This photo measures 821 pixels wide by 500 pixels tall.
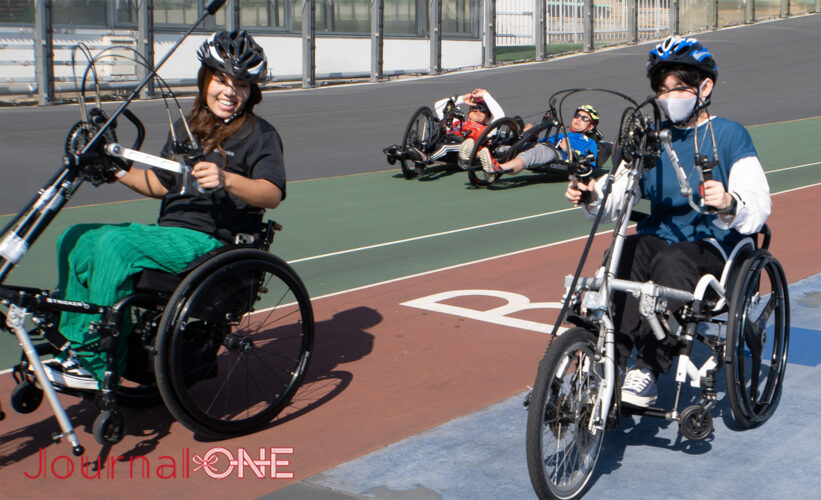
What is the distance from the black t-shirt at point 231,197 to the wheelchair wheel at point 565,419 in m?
1.82

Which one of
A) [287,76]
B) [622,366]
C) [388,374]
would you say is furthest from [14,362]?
[287,76]

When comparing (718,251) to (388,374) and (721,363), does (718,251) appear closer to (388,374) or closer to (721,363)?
(721,363)

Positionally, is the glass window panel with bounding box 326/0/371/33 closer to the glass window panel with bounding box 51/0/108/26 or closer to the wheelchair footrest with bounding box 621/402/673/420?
the glass window panel with bounding box 51/0/108/26

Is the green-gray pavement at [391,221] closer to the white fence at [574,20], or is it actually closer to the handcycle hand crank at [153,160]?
the handcycle hand crank at [153,160]

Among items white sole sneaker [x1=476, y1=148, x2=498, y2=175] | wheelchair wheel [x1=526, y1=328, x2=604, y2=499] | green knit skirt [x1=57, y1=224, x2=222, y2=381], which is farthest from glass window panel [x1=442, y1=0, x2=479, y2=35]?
wheelchair wheel [x1=526, y1=328, x2=604, y2=499]

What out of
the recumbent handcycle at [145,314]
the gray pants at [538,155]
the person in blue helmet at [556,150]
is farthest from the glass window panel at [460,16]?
the recumbent handcycle at [145,314]

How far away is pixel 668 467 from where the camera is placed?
14.2 ft

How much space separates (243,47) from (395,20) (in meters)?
26.3

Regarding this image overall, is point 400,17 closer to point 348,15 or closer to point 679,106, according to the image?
point 348,15

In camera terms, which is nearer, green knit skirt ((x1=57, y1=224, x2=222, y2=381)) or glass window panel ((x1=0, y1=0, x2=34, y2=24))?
green knit skirt ((x1=57, y1=224, x2=222, y2=381))

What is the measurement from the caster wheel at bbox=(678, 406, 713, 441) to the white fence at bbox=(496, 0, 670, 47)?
31.8 meters

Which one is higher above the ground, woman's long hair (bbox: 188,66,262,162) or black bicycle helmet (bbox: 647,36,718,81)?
black bicycle helmet (bbox: 647,36,718,81)

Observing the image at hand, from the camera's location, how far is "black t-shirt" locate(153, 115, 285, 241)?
489 cm

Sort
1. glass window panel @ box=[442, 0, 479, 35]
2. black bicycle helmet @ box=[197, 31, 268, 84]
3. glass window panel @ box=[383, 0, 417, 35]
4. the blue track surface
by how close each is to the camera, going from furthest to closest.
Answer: glass window panel @ box=[442, 0, 479, 35], glass window panel @ box=[383, 0, 417, 35], black bicycle helmet @ box=[197, 31, 268, 84], the blue track surface
